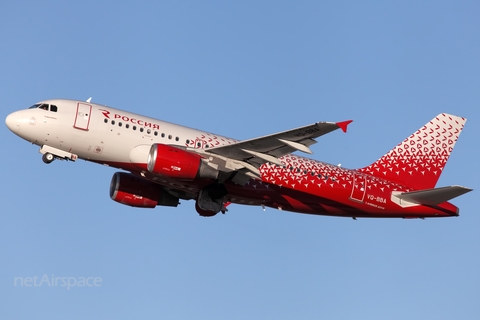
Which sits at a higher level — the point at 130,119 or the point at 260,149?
the point at 130,119

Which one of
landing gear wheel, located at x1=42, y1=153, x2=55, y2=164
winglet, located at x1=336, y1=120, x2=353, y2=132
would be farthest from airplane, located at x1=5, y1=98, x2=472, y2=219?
winglet, located at x1=336, y1=120, x2=353, y2=132

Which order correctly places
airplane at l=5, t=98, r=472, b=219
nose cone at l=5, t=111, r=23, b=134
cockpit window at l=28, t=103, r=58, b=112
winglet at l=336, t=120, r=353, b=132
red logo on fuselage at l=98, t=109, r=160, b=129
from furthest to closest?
red logo on fuselage at l=98, t=109, r=160, b=129 → cockpit window at l=28, t=103, r=58, b=112 → nose cone at l=5, t=111, r=23, b=134 → airplane at l=5, t=98, r=472, b=219 → winglet at l=336, t=120, r=353, b=132

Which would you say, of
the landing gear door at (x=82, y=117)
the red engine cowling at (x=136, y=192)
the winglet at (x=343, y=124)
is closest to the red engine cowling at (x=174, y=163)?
the landing gear door at (x=82, y=117)

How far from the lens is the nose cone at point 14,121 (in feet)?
122

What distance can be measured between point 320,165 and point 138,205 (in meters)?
10.6

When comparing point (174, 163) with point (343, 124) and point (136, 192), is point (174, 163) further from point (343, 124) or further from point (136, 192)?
point (343, 124)

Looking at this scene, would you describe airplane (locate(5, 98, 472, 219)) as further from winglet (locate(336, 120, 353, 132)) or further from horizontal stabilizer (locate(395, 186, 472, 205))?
winglet (locate(336, 120, 353, 132))

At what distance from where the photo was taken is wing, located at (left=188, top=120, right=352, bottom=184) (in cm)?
3356

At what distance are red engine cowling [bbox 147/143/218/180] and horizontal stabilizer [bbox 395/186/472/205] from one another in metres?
11.9

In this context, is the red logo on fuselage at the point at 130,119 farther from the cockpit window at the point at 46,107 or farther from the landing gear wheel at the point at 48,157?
the landing gear wheel at the point at 48,157

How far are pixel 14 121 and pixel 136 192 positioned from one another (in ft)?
27.4

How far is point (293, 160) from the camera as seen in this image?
40125mm

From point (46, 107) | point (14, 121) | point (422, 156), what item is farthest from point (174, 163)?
point (422, 156)

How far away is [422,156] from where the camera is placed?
44.6 m
